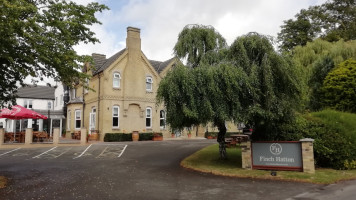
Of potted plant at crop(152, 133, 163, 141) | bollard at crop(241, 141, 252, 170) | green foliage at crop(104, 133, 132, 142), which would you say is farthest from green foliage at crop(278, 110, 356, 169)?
green foliage at crop(104, 133, 132, 142)

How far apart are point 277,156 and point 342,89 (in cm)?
1077

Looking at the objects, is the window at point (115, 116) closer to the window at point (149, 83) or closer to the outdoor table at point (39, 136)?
the window at point (149, 83)

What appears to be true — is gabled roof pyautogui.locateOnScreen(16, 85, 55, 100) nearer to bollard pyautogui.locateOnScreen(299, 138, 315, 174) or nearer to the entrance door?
the entrance door

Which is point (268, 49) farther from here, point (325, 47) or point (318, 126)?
point (325, 47)

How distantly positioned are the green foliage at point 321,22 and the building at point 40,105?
32.7 m

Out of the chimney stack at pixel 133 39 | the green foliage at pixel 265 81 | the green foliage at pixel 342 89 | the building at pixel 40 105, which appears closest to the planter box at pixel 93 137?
the building at pixel 40 105

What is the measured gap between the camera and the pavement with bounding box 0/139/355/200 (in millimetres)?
7699

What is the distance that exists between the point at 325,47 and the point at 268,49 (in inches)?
766

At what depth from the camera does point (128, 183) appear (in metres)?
9.23

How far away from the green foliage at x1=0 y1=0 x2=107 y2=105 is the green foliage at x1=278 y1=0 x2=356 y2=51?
31.6m

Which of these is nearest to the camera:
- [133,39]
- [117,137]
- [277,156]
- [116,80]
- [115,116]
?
[277,156]

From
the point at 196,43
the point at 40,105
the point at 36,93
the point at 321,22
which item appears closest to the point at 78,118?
the point at 40,105

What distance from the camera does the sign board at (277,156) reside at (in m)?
10.9

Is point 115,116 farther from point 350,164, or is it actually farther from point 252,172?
point 350,164
